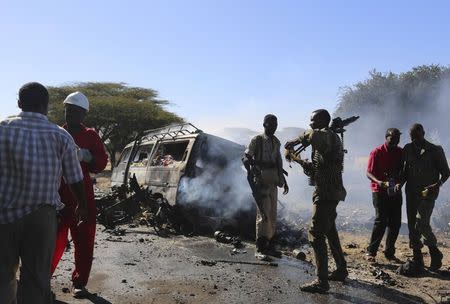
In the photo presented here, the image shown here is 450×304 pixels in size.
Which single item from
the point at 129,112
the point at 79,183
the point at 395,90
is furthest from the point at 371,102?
the point at 79,183

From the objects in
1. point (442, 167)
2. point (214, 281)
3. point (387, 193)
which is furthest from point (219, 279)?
point (442, 167)

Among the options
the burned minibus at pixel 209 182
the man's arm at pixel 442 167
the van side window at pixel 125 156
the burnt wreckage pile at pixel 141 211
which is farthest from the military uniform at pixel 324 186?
the van side window at pixel 125 156

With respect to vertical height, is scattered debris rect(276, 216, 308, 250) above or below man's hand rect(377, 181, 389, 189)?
below

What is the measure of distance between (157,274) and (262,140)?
7.54 feet

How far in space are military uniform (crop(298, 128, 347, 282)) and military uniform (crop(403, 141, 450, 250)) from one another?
5.31ft

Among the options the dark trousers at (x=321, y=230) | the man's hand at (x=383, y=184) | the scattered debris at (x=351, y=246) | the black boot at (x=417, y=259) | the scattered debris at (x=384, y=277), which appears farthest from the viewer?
the scattered debris at (x=351, y=246)

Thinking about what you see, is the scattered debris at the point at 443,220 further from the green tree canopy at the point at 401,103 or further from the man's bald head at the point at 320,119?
the green tree canopy at the point at 401,103

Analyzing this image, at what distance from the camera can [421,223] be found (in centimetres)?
565

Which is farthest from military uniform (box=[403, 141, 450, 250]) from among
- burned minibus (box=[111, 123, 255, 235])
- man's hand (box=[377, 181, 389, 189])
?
burned minibus (box=[111, 123, 255, 235])

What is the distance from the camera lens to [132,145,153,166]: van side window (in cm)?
1091

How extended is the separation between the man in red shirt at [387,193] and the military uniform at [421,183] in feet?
0.98

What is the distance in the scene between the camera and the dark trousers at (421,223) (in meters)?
5.62

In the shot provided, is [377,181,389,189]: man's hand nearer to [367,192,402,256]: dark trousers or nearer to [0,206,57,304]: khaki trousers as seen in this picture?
[367,192,402,256]: dark trousers

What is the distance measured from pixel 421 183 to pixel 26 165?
192 inches
